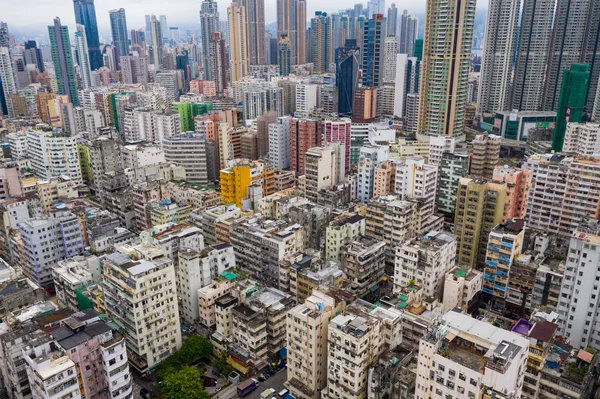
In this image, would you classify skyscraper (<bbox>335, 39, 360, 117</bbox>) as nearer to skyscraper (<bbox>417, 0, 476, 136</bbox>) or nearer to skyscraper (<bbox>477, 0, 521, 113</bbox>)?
skyscraper (<bbox>477, 0, 521, 113</bbox>)

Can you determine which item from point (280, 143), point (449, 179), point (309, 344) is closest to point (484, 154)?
point (449, 179)

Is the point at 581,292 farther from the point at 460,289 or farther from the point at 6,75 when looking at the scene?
the point at 6,75

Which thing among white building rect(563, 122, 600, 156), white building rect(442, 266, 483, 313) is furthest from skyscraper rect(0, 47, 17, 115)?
white building rect(563, 122, 600, 156)

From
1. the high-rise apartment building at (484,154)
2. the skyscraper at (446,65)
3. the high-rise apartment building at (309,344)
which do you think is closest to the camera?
the high-rise apartment building at (309,344)

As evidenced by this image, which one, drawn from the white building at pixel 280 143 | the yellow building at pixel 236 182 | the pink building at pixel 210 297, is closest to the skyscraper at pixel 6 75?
the white building at pixel 280 143

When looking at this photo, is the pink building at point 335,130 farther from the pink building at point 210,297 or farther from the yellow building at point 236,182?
the pink building at point 210,297

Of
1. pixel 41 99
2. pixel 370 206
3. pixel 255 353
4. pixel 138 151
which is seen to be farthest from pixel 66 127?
pixel 255 353
